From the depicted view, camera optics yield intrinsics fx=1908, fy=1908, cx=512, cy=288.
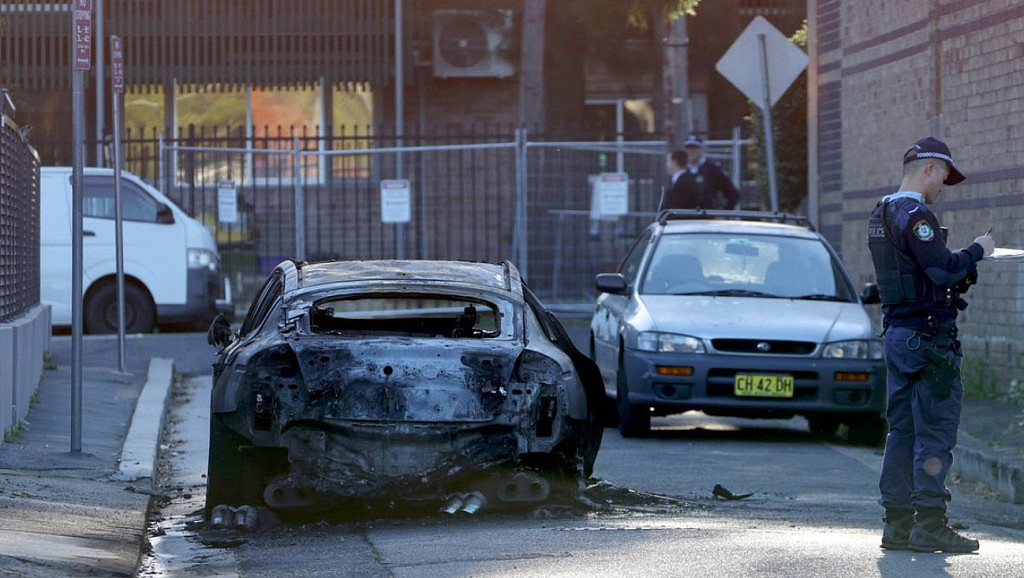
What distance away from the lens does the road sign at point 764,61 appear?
17.1 meters

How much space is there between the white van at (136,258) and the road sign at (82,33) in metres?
8.44

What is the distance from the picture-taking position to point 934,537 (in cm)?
Result: 750

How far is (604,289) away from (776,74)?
4943mm

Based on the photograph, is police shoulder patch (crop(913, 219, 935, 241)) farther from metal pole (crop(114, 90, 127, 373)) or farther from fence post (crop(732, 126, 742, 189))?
fence post (crop(732, 126, 742, 189))

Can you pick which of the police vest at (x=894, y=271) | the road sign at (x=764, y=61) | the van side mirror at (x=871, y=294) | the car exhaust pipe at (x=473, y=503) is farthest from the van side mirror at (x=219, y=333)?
the road sign at (x=764, y=61)

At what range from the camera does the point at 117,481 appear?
380 inches

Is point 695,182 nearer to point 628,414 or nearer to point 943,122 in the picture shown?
point 943,122

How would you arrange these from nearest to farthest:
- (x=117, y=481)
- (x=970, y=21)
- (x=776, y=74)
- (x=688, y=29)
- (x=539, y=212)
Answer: (x=117, y=481)
(x=970, y=21)
(x=776, y=74)
(x=539, y=212)
(x=688, y=29)

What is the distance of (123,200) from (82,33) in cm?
863

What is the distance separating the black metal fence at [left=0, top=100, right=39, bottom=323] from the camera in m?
11.8

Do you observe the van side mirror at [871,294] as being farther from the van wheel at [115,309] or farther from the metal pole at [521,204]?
the van wheel at [115,309]

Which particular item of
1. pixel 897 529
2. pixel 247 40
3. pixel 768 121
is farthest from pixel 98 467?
pixel 247 40

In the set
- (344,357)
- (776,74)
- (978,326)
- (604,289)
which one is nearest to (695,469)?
(604,289)

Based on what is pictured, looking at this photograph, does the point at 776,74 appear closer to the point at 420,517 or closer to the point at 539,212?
the point at 539,212
